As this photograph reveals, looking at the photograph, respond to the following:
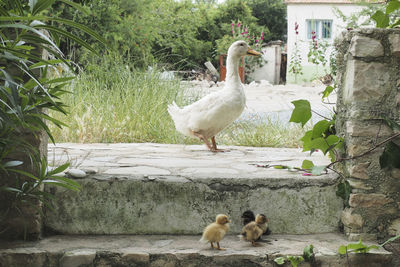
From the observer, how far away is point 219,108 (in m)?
3.85

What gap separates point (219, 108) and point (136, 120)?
1597 millimetres

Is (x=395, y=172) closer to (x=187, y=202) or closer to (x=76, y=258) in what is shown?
(x=187, y=202)

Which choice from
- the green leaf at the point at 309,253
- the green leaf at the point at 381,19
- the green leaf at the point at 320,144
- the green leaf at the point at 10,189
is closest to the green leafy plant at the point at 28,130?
the green leaf at the point at 10,189

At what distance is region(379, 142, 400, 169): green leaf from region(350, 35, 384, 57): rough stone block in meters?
0.48

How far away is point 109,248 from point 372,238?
4.57 ft

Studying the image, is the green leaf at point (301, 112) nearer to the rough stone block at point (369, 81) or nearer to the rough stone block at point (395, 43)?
the rough stone block at point (369, 81)

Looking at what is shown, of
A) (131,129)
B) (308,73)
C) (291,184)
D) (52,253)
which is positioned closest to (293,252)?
(291,184)

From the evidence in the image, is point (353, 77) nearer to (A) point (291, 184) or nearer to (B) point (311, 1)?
(A) point (291, 184)

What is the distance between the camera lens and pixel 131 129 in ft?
16.8

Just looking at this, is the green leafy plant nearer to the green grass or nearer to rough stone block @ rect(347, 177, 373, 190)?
rough stone block @ rect(347, 177, 373, 190)

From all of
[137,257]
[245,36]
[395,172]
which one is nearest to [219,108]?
[395,172]

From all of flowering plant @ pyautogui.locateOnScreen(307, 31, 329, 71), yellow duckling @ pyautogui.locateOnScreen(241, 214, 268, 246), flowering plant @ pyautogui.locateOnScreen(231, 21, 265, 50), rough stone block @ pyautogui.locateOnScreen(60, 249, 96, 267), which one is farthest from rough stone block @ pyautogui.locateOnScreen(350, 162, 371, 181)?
flowering plant @ pyautogui.locateOnScreen(231, 21, 265, 50)

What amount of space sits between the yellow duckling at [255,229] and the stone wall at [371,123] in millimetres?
478

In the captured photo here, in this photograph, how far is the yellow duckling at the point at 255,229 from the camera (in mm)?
2500
